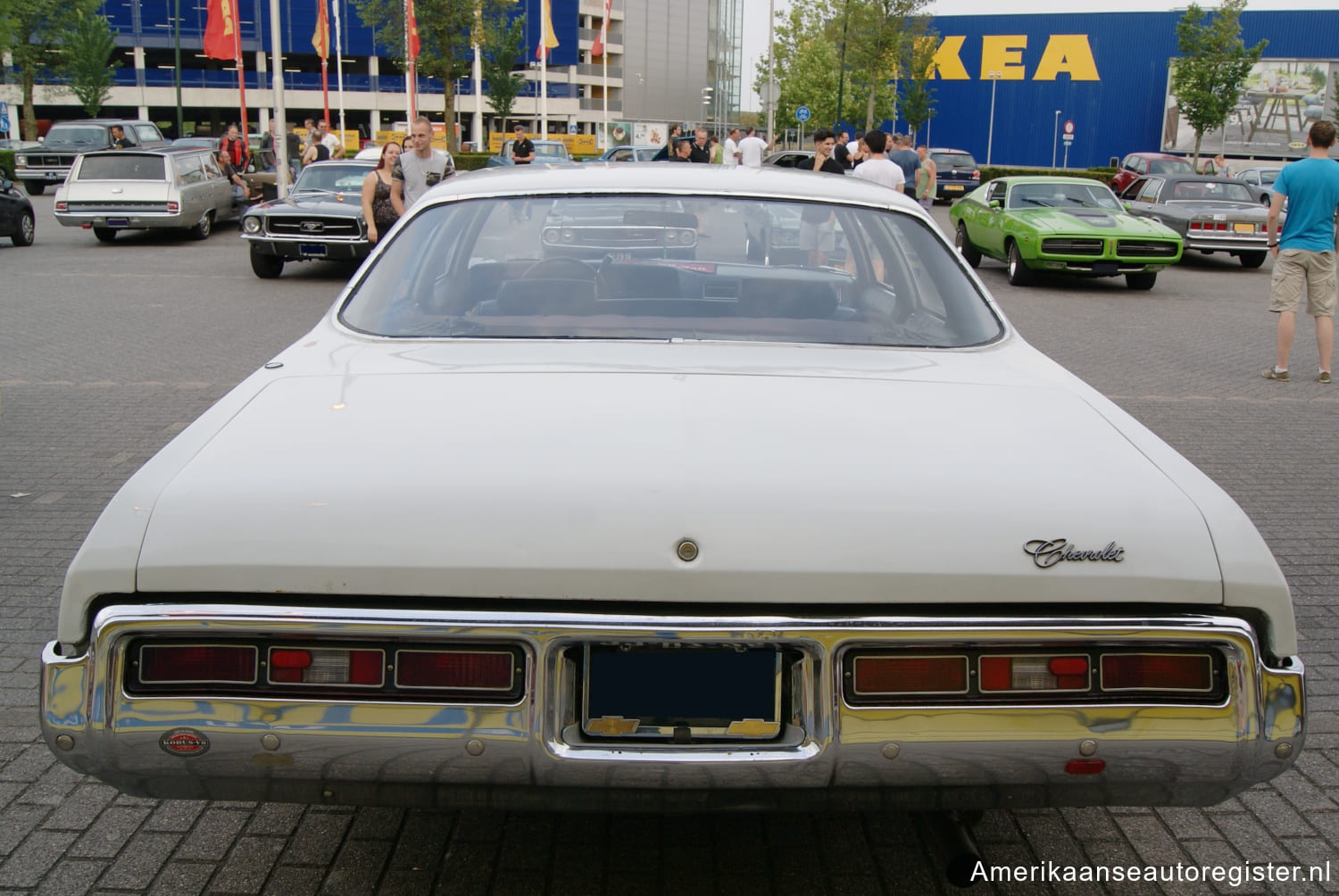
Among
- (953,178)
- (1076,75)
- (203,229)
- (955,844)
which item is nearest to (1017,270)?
(203,229)

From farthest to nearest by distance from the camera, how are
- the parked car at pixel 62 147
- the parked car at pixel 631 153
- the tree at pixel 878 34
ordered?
the tree at pixel 878 34 < the parked car at pixel 631 153 < the parked car at pixel 62 147

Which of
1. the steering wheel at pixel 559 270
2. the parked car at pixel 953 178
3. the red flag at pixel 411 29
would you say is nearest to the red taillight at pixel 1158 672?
the steering wheel at pixel 559 270

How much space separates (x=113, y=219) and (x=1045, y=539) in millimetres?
19912

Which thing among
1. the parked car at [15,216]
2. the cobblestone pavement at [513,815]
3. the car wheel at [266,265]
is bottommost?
the cobblestone pavement at [513,815]

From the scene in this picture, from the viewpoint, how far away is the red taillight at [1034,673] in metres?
2.17

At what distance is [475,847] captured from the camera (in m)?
2.91

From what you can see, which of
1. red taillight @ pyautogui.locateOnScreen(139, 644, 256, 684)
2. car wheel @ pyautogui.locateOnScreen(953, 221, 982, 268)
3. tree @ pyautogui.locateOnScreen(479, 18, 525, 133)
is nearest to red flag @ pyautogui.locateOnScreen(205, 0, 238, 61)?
car wheel @ pyautogui.locateOnScreen(953, 221, 982, 268)

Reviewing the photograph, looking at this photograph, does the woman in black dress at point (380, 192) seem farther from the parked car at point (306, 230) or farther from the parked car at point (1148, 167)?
the parked car at point (1148, 167)

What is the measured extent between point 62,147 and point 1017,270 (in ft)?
83.1

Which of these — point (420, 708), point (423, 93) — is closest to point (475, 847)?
point (420, 708)

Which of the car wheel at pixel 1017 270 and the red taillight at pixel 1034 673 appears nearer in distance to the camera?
the red taillight at pixel 1034 673

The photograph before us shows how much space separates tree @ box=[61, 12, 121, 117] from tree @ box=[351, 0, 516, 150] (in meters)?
16.2

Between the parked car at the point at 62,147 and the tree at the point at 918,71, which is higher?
the tree at the point at 918,71

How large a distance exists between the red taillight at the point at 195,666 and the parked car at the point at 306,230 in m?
13.1
